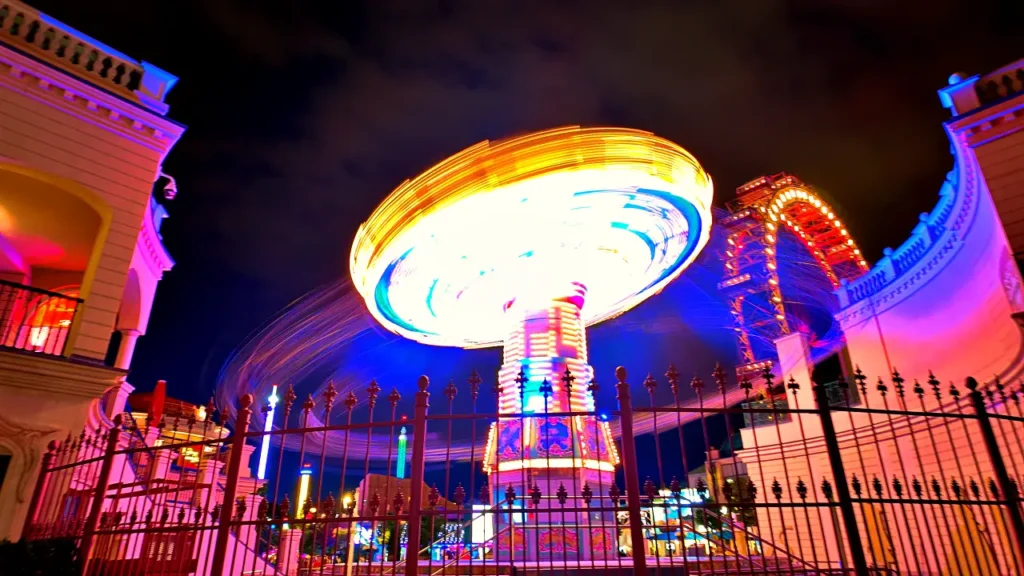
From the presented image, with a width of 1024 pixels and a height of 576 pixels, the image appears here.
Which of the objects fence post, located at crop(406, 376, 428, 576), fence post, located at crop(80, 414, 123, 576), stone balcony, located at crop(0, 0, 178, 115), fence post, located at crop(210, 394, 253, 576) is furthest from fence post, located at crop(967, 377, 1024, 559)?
stone balcony, located at crop(0, 0, 178, 115)

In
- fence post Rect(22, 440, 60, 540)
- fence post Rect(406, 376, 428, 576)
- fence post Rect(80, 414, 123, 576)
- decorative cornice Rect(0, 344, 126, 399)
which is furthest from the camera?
decorative cornice Rect(0, 344, 126, 399)

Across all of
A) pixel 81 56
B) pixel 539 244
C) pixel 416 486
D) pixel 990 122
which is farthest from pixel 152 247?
pixel 990 122

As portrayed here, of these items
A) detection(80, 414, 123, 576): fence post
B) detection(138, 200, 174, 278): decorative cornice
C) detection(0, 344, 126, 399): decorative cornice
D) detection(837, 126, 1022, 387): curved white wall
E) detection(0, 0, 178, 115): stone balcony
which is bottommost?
detection(80, 414, 123, 576): fence post

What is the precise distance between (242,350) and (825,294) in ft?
95.5

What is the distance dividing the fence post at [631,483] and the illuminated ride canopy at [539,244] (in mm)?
5199

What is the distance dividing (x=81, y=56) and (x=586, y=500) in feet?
39.1

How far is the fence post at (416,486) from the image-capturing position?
566 centimetres

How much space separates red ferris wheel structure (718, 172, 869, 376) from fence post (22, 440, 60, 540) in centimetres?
2290

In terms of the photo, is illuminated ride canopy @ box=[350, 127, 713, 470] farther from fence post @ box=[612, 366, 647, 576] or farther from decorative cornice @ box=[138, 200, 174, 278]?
fence post @ box=[612, 366, 647, 576]

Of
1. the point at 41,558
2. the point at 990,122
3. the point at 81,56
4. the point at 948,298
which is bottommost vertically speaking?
the point at 41,558

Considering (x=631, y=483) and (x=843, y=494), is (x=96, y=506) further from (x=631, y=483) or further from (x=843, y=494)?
(x=843, y=494)

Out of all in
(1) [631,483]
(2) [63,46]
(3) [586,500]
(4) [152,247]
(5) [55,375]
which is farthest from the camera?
(4) [152,247]

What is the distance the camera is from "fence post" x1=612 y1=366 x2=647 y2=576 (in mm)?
5551

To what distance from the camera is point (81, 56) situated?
36.1 feet
